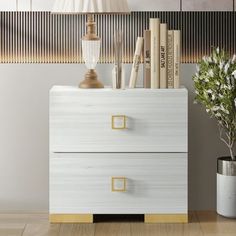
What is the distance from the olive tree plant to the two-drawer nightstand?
133mm

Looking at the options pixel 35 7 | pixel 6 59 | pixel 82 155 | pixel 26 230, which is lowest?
pixel 26 230

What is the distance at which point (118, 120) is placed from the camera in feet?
12.3

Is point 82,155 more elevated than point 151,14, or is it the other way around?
point 151,14

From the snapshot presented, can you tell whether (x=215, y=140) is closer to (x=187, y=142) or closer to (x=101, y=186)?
(x=187, y=142)

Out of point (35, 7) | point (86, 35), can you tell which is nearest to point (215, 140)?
point (86, 35)

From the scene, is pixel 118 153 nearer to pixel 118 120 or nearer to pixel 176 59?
pixel 118 120

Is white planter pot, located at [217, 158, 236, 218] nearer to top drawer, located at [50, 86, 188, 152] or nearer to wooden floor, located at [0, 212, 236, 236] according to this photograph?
wooden floor, located at [0, 212, 236, 236]

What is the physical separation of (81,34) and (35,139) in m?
0.63

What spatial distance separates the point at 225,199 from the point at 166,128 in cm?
51

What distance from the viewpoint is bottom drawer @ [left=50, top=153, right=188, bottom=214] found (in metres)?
3.80

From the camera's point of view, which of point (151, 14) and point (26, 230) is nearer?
point (26, 230)

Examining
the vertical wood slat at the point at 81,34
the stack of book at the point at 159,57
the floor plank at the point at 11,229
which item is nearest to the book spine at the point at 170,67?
the stack of book at the point at 159,57

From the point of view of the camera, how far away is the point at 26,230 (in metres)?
3.73

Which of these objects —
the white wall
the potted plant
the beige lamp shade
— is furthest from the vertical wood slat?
the beige lamp shade
